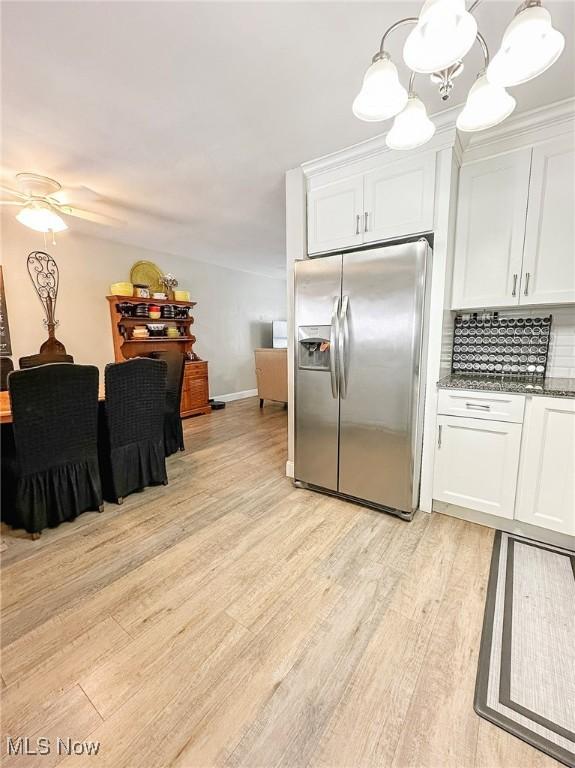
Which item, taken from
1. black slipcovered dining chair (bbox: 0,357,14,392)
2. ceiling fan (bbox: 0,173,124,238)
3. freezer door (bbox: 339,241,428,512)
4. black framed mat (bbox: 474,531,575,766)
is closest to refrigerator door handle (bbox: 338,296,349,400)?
freezer door (bbox: 339,241,428,512)

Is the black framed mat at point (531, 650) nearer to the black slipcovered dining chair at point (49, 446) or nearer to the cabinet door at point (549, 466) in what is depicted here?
the cabinet door at point (549, 466)

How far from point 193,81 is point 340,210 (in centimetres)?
113

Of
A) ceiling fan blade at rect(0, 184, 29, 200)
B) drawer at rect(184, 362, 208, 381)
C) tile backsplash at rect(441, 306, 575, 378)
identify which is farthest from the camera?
drawer at rect(184, 362, 208, 381)

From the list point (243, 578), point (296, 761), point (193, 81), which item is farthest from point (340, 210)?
point (296, 761)

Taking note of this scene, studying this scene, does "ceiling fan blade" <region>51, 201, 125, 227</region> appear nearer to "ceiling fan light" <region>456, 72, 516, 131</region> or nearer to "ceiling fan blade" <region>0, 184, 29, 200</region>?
"ceiling fan blade" <region>0, 184, 29, 200</region>

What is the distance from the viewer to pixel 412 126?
4.13 feet

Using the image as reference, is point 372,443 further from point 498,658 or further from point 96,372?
point 96,372

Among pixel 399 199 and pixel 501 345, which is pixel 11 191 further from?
pixel 501 345

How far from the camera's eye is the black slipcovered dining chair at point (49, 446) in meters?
1.82

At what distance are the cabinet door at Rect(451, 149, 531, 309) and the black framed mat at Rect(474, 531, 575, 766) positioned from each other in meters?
1.57

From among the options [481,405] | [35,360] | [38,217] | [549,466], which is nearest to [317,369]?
[481,405]

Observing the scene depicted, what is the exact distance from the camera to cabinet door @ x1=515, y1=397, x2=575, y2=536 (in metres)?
1.72

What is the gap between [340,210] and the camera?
2.26 metres

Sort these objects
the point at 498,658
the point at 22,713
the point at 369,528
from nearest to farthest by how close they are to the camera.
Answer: the point at 22,713 < the point at 498,658 < the point at 369,528
